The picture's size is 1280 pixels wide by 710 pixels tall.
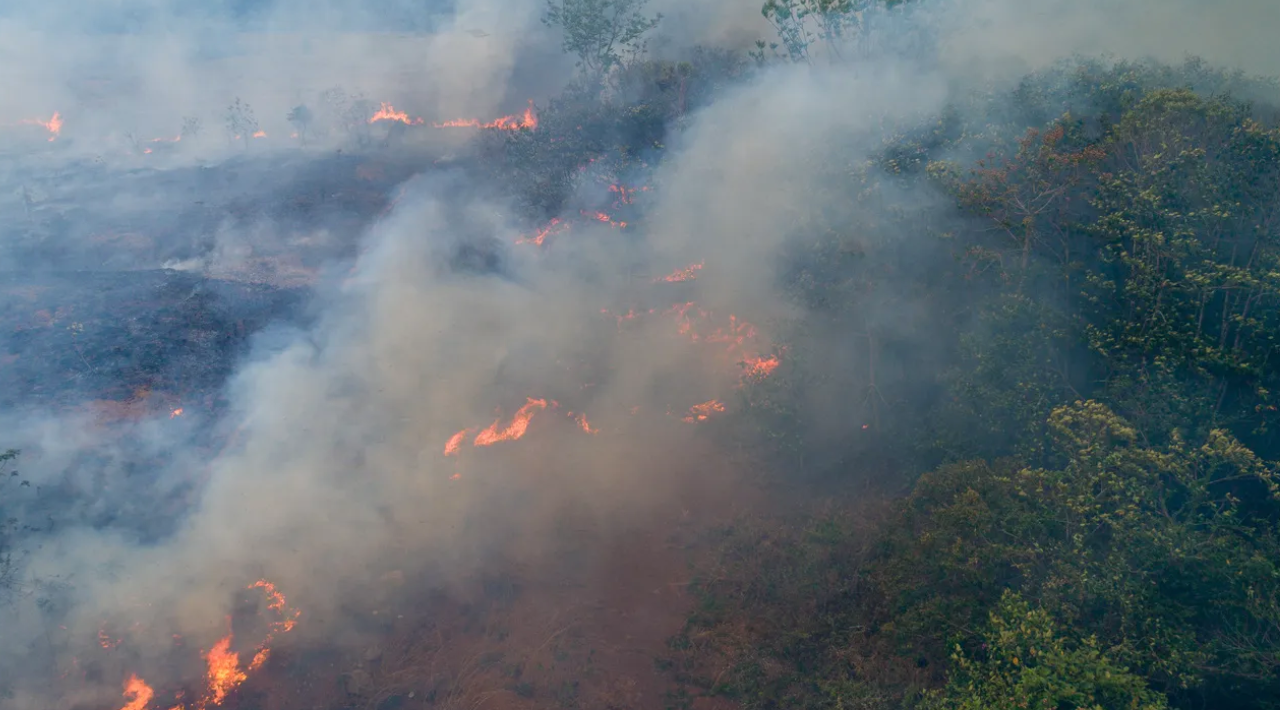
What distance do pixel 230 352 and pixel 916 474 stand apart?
16.8 meters

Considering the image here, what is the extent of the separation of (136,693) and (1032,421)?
15.0 metres

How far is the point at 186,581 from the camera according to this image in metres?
12.7

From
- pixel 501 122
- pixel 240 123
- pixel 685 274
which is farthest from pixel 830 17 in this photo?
pixel 240 123

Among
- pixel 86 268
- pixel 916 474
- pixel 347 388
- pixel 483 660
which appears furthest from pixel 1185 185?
pixel 86 268

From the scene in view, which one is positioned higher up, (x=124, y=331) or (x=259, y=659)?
(x=124, y=331)

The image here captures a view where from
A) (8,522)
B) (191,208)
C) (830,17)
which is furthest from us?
(191,208)

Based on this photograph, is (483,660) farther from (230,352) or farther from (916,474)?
(230,352)

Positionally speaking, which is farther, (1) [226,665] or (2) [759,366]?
(2) [759,366]

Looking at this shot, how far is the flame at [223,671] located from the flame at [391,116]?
96.5 ft

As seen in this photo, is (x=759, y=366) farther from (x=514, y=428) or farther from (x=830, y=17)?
(x=830, y=17)

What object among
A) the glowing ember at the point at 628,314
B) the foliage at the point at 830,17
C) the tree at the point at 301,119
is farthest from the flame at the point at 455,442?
the tree at the point at 301,119

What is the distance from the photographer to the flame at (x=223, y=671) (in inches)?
465

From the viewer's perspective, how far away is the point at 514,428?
17875 mm

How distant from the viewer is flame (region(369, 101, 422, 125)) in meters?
36.9
